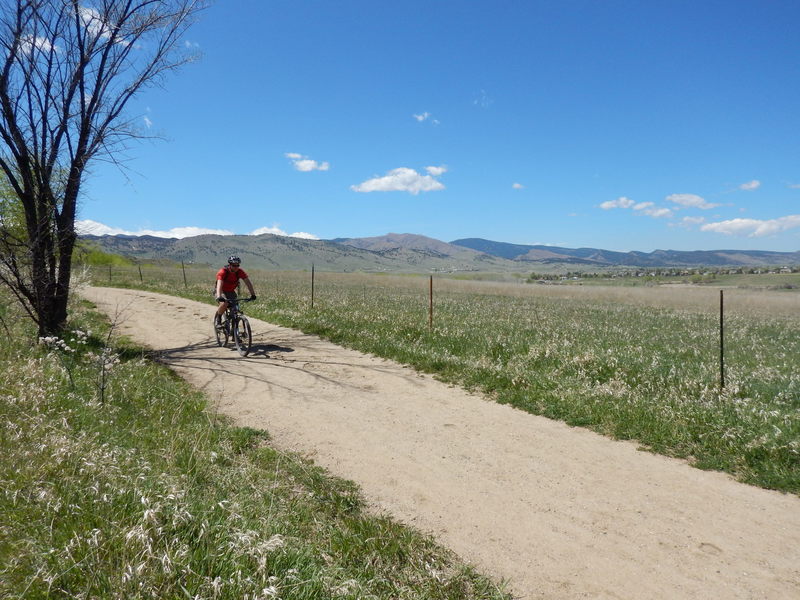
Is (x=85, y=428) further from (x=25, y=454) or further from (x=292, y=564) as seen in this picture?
(x=292, y=564)

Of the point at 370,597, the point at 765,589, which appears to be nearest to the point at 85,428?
the point at 370,597

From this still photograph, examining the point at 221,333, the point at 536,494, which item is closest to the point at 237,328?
the point at 221,333

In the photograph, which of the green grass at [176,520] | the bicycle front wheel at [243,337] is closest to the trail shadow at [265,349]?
the bicycle front wheel at [243,337]

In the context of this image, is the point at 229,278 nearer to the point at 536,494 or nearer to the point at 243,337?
the point at 243,337

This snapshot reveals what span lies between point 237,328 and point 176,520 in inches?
389

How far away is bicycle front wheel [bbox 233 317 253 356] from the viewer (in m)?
12.5

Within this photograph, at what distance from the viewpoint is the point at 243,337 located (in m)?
12.8

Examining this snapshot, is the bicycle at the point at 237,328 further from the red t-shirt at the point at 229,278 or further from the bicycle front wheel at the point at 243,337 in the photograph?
the red t-shirt at the point at 229,278

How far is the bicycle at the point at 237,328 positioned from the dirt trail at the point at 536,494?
297cm

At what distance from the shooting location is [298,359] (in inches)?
473

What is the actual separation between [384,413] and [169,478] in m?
4.22

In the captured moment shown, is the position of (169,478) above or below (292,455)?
above

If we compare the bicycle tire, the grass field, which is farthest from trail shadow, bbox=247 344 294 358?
the grass field

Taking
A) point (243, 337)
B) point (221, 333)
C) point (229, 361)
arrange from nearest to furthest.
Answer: point (229, 361)
point (243, 337)
point (221, 333)
